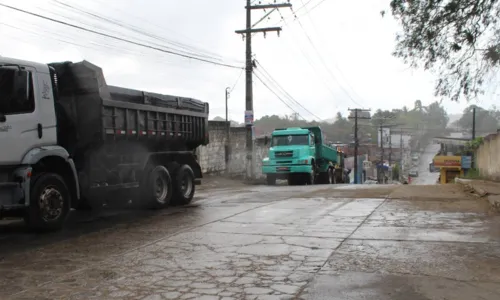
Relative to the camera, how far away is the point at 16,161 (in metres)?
7.68

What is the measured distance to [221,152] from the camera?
27.4m

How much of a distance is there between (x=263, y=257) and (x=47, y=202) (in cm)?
→ 414

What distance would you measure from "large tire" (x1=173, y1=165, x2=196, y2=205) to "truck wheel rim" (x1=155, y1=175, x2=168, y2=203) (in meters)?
0.49

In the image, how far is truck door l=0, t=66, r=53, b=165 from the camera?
7527mm

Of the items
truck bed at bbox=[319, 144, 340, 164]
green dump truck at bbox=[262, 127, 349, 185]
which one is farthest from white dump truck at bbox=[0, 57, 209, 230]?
truck bed at bbox=[319, 144, 340, 164]

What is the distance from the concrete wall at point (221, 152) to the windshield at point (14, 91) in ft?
55.1

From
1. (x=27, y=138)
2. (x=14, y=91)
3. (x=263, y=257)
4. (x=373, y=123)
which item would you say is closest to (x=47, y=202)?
(x=27, y=138)

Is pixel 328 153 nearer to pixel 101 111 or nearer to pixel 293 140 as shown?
pixel 293 140

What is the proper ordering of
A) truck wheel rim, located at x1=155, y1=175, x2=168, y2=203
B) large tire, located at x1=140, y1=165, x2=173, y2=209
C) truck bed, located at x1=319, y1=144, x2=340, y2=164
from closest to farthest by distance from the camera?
large tire, located at x1=140, y1=165, x2=173, y2=209
truck wheel rim, located at x1=155, y1=175, x2=168, y2=203
truck bed, located at x1=319, y1=144, x2=340, y2=164

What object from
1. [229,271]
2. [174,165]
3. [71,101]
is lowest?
[229,271]

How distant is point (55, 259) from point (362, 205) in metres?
7.57

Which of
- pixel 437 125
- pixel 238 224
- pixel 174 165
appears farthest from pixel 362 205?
pixel 437 125

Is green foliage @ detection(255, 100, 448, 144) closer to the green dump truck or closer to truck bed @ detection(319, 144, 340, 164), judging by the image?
truck bed @ detection(319, 144, 340, 164)

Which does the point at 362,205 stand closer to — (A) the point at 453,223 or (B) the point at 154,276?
(A) the point at 453,223
